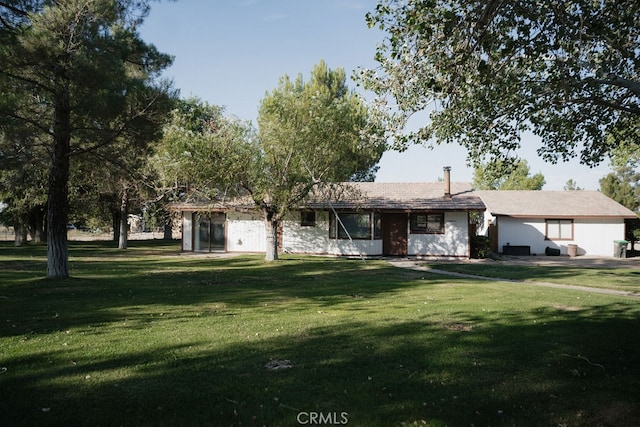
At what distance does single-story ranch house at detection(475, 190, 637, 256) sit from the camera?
90.6ft

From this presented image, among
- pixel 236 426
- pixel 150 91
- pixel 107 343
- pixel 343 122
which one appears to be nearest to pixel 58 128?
pixel 150 91

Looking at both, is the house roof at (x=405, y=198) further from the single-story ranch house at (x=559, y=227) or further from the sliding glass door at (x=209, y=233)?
the sliding glass door at (x=209, y=233)

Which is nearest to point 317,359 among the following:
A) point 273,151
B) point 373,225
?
point 273,151

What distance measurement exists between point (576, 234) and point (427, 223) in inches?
397

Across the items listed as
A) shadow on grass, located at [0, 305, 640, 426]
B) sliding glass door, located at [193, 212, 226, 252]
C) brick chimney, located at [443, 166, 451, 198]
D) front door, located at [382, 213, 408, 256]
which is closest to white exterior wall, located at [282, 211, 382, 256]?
front door, located at [382, 213, 408, 256]

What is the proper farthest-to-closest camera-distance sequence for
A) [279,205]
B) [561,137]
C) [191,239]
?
[191,239] → [279,205] → [561,137]

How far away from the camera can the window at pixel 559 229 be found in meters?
28.1

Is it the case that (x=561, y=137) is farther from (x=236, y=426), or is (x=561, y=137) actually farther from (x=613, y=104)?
(x=236, y=426)

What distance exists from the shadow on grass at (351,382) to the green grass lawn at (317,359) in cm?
2

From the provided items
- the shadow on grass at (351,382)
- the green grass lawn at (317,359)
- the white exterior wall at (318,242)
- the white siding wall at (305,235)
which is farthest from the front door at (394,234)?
the shadow on grass at (351,382)

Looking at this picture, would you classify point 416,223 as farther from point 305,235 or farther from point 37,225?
point 37,225

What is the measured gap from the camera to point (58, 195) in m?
12.8

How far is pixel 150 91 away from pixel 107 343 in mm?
8307

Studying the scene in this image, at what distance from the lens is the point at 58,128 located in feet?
40.9
